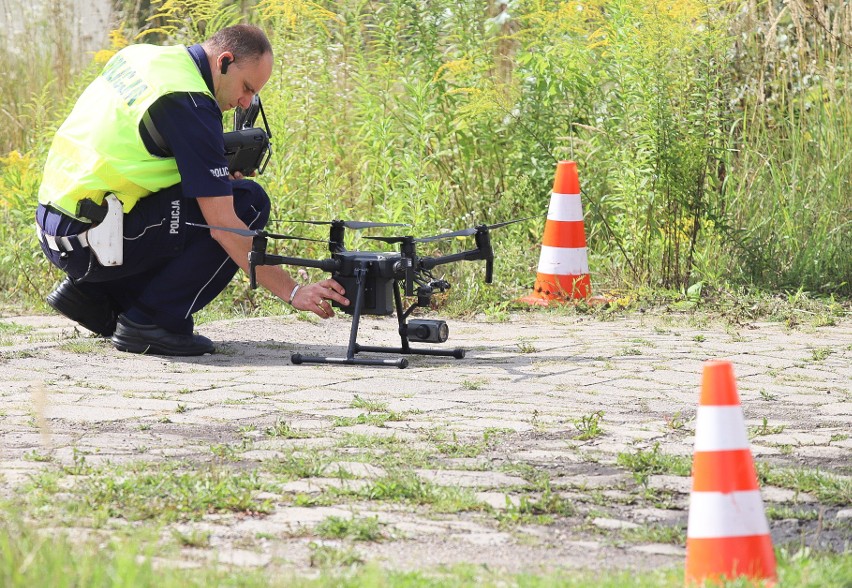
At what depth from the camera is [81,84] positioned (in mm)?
8398

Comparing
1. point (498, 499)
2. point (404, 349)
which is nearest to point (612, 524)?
point (498, 499)

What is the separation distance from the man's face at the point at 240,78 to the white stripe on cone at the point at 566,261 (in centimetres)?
245

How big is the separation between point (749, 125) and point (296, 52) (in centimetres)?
343

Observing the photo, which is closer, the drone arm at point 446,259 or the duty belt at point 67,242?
the drone arm at point 446,259

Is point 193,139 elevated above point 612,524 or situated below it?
above

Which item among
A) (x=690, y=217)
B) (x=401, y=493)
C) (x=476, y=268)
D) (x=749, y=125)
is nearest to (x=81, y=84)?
(x=476, y=268)

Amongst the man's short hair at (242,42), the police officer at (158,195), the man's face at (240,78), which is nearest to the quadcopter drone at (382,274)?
the police officer at (158,195)

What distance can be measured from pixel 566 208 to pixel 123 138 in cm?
300

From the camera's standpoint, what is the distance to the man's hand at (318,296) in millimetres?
5848

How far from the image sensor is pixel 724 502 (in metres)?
3.02

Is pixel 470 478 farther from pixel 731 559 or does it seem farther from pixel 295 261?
pixel 295 261

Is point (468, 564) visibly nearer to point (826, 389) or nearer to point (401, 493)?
point (401, 493)

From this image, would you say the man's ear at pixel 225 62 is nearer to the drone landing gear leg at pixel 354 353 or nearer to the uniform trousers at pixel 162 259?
the uniform trousers at pixel 162 259

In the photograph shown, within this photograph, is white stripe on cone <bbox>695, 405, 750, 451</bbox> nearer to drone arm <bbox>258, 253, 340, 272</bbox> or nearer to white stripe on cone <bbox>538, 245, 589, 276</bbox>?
drone arm <bbox>258, 253, 340, 272</bbox>
